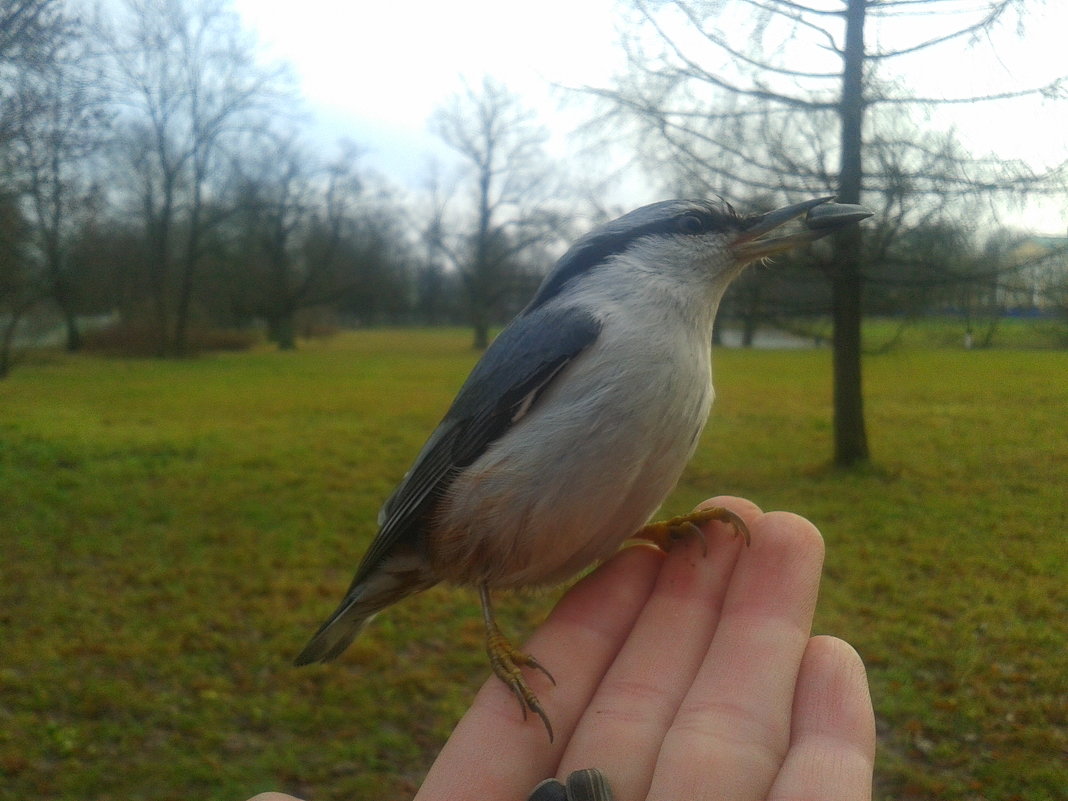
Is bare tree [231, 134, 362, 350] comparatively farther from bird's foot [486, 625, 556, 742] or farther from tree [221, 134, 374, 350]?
bird's foot [486, 625, 556, 742]

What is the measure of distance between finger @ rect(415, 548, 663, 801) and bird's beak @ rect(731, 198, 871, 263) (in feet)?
2.74

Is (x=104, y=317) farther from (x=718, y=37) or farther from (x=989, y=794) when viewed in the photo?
(x=989, y=794)

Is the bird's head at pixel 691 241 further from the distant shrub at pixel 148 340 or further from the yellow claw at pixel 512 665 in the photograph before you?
the distant shrub at pixel 148 340

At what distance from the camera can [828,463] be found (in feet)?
15.5

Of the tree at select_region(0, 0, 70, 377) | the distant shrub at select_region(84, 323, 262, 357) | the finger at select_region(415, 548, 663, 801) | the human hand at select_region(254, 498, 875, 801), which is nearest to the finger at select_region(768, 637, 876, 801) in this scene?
the human hand at select_region(254, 498, 875, 801)

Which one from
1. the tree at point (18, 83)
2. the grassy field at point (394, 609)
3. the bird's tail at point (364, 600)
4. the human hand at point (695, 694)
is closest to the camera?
the human hand at point (695, 694)

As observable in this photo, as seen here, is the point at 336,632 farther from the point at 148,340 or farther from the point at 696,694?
the point at 148,340

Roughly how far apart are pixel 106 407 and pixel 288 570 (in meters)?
5.23

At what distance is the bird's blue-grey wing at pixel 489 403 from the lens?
1516mm

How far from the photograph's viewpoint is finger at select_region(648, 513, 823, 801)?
4.52 ft

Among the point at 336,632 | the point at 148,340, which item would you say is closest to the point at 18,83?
the point at 336,632

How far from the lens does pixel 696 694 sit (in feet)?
5.02

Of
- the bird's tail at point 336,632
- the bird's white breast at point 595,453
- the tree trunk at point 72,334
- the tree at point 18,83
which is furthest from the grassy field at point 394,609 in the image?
the tree at point 18,83

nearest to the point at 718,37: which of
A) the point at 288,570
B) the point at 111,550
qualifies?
the point at 288,570
